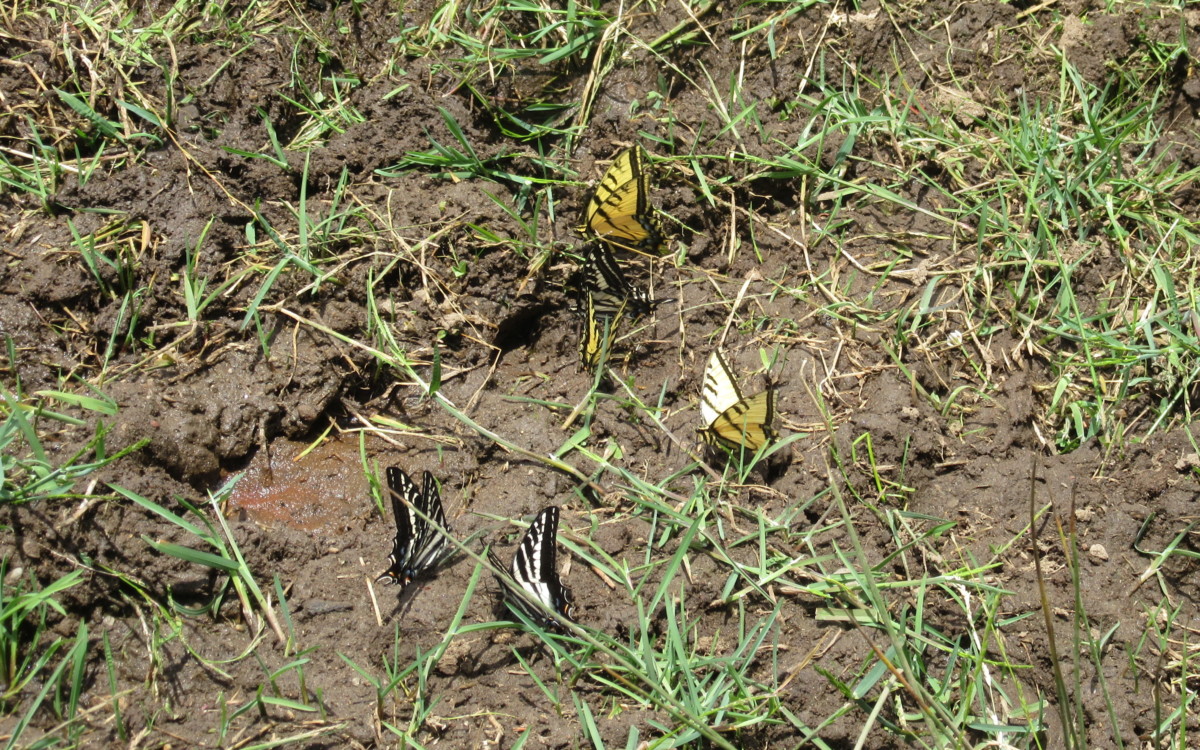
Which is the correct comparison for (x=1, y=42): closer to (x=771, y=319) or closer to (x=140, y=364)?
(x=140, y=364)

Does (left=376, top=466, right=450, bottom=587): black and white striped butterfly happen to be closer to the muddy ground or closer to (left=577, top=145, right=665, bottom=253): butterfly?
the muddy ground

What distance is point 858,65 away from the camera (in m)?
3.77

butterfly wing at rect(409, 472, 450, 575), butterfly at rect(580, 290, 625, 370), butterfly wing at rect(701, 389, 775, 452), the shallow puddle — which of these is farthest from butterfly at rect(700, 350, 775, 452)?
the shallow puddle

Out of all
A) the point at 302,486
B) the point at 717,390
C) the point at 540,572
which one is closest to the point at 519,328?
the point at 717,390

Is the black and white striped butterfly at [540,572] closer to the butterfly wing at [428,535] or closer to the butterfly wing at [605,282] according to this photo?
the butterfly wing at [428,535]

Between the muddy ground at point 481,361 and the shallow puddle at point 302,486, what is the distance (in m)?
0.01

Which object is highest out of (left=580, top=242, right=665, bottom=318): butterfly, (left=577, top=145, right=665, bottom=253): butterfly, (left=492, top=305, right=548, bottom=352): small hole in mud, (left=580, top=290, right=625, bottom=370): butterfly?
(left=577, top=145, right=665, bottom=253): butterfly

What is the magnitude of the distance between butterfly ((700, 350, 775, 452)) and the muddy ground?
0.38 feet

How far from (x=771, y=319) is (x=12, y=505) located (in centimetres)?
250

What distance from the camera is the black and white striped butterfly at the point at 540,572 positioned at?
8.65ft

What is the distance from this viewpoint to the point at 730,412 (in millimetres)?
2867

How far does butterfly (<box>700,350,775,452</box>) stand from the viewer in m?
2.86

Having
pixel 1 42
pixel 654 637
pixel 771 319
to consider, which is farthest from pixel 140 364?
pixel 771 319

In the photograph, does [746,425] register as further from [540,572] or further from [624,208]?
[624,208]
